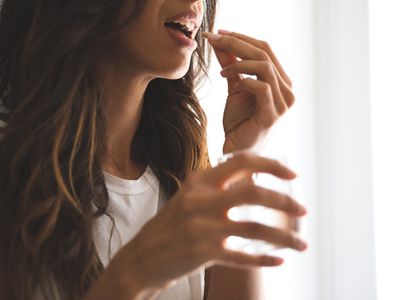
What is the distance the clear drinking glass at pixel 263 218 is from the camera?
61 centimetres

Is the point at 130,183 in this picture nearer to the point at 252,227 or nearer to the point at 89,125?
the point at 89,125

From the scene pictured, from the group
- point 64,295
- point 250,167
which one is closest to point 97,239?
point 64,295

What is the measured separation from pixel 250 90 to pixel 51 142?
337mm

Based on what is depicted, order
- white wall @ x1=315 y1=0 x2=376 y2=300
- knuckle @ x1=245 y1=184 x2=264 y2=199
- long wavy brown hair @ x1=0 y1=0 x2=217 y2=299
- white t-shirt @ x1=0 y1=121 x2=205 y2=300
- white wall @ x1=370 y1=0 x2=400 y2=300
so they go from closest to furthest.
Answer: knuckle @ x1=245 y1=184 x2=264 y2=199, long wavy brown hair @ x1=0 y1=0 x2=217 y2=299, white t-shirt @ x1=0 y1=121 x2=205 y2=300, white wall @ x1=370 y1=0 x2=400 y2=300, white wall @ x1=315 y1=0 x2=376 y2=300

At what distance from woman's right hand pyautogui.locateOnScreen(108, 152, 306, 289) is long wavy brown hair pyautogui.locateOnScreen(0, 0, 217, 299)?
1.04ft

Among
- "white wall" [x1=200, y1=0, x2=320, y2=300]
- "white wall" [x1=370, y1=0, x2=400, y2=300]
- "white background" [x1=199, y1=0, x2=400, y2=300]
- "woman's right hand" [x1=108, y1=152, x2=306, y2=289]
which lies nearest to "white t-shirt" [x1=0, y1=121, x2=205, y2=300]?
"woman's right hand" [x1=108, y1=152, x2=306, y2=289]

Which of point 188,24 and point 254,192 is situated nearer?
point 254,192

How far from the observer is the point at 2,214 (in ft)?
2.85

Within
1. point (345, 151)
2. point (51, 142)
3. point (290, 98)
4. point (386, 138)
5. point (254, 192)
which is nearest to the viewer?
point (254, 192)

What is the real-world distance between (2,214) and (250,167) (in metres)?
0.49

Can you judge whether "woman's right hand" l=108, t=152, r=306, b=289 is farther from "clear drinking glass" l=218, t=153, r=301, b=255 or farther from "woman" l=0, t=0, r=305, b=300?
"woman" l=0, t=0, r=305, b=300

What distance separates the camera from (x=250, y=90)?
36.7 inches

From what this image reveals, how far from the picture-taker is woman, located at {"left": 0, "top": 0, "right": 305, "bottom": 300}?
85cm

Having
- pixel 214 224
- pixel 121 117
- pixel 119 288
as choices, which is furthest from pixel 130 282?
pixel 121 117
